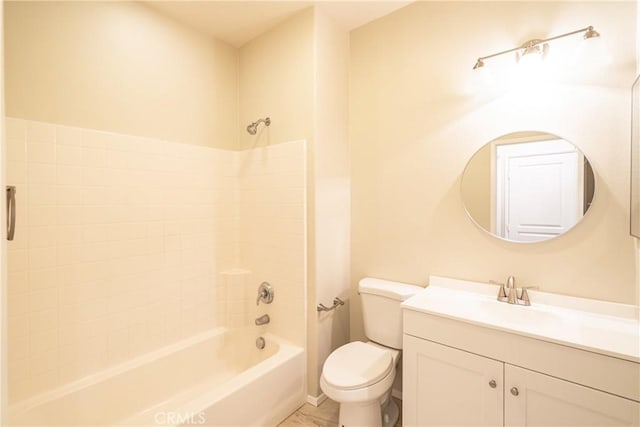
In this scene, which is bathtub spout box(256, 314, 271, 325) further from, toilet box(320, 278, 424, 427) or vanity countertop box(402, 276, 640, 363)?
vanity countertop box(402, 276, 640, 363)

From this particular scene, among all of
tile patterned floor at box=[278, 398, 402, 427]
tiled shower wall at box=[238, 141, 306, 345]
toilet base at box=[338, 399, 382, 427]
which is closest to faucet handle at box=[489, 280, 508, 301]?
toilet base at box=[338, 399, 382, 427]

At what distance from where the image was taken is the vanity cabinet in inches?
43.1

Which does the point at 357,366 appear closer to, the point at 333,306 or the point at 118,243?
the point at 333,306

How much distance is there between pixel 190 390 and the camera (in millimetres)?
1983

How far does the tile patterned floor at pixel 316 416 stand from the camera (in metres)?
1.79

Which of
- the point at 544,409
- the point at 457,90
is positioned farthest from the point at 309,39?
the point at 544,409

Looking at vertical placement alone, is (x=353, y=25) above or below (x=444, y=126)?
above

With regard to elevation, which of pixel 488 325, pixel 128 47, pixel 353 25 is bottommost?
pixel 488 325

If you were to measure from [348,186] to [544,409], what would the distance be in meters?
1.62

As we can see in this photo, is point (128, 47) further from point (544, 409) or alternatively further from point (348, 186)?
point (544, 409)

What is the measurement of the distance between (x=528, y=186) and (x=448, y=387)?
110 centimetres

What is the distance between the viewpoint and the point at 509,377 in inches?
49.4

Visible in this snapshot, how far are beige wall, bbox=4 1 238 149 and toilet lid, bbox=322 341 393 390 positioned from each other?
5.81 feet

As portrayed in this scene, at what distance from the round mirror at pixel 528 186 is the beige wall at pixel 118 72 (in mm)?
1862
